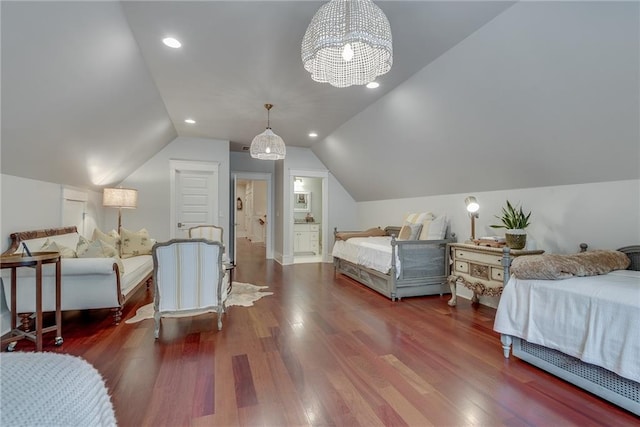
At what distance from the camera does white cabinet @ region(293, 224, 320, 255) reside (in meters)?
7.62

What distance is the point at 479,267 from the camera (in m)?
3.05

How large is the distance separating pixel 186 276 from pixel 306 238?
517 centimetres

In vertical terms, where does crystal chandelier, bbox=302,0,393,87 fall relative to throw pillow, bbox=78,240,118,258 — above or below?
above

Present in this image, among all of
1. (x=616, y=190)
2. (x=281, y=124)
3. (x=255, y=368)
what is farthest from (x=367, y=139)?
(x=255, y=368)

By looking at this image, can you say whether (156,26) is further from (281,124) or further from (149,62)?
(281,124)

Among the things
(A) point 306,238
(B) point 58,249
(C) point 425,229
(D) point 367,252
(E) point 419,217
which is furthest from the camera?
(A) point 306,238

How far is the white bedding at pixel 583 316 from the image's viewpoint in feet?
5.12

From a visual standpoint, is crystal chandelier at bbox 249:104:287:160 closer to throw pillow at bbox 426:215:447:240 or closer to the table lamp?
throw pillow at bbox 426:215:447:240

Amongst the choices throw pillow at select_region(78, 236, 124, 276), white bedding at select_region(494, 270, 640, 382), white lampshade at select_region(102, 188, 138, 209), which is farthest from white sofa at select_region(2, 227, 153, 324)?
white bedding at select_region(494, 270, 640, 382)

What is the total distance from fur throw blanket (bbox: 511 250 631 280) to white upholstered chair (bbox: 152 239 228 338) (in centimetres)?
248

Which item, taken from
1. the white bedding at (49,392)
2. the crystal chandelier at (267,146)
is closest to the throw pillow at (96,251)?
the crystal chandelier at (267,146)

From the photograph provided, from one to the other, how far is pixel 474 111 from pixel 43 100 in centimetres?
369

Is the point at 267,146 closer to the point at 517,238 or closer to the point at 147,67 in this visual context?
the point at 147,67

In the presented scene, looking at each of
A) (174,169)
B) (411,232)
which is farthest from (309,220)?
(411,232)
